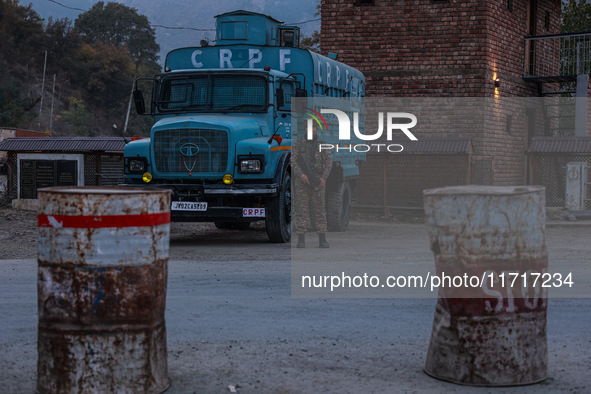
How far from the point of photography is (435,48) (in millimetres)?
22953

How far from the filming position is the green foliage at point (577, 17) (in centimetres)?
3622

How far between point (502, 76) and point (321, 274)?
587 inches

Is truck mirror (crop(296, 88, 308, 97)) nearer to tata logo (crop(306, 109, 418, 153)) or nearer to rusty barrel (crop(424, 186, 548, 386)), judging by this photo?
tata logo (crop(306, 109, 418, 153))

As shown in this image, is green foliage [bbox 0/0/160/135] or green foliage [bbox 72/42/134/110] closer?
green foliage [bbox 0/0/160/135]

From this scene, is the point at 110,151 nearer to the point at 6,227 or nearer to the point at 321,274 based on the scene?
the point at 6,227

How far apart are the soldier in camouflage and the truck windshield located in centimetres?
114

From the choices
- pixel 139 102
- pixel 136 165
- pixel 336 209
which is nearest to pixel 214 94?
pixel 139 102

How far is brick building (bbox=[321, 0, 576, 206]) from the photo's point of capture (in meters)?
22.5

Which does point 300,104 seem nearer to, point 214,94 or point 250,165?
point 214,94

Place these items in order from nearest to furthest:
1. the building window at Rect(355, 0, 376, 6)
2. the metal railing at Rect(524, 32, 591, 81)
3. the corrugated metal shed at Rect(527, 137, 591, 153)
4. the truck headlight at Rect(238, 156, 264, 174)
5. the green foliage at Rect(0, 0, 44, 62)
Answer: the truck headlight at Rect(238, 156, 264, 174), the corrugated metal shed at Rect(527, 137, 591, 153), the building window at Rect(355, 0, 376, 6), the metal railing at Rect(524, 32, 591, 81), the green foliage at Rect(0, 0, 44, 62)

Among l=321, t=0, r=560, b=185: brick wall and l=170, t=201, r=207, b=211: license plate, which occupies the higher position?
l=321, t=0, r=560, b=185: brick wall

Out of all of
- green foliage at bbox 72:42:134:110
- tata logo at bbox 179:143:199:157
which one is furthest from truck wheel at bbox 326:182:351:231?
green foliage at bbox 72:42:134:110

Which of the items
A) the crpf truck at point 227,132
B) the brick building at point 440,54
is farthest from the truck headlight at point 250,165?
the brick building at point 440,54

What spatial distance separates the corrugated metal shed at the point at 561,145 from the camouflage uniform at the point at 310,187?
9.02m
